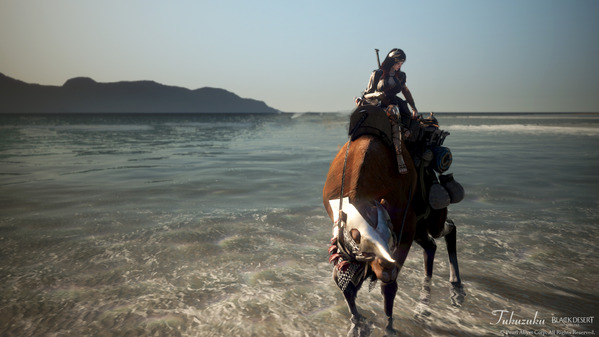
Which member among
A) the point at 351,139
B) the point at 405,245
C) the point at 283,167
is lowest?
the point at 283,167

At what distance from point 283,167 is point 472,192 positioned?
28.8 feet

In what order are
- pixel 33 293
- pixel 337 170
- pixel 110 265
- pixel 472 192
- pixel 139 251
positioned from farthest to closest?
pixel 472 192 → pixel 139 251 → pixel 110 265 → pixel 33 293 → pixel 337 170

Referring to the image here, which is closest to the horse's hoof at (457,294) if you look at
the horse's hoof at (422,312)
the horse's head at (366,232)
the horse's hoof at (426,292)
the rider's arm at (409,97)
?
the horse's hoof at (426,292)

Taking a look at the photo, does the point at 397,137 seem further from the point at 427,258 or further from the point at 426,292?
the point at 426,292

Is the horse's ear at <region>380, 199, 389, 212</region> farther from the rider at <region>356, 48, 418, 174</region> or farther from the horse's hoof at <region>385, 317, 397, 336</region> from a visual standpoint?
the horse's hoof at <region>385, 317, 397, 336</region>

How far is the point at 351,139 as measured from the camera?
11.6ft

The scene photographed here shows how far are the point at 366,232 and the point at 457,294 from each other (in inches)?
124

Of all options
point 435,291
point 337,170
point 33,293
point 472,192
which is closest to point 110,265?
point 33,293

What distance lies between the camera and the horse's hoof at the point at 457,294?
479 cm

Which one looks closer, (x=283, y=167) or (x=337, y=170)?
(x=337, y=170)

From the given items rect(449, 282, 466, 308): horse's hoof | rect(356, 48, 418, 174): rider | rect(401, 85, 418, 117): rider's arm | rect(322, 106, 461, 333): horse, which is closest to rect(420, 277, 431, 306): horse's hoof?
rect(449, 282, 466, 308): horse's hoof

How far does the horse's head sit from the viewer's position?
2.69 meters

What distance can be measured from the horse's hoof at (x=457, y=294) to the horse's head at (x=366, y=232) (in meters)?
2.49

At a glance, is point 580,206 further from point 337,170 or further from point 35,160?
point 35,160
